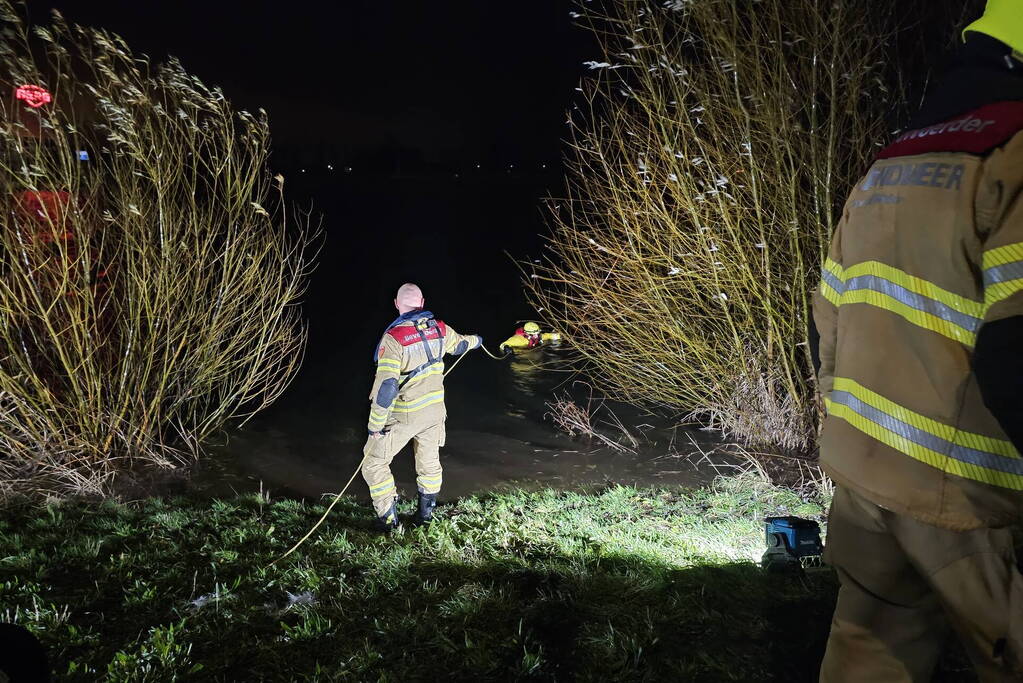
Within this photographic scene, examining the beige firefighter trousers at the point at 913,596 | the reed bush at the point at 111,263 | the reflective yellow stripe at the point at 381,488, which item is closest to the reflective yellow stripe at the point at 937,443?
the beige firefighter trousers at the point at 913,596

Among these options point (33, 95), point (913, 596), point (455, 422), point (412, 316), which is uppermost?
point (33, 95)

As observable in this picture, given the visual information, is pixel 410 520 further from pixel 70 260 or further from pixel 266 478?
pixel 70 260

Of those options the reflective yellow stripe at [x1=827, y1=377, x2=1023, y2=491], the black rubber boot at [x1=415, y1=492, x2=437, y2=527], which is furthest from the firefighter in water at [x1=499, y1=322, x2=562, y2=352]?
the reflective yellow stripe at [x1=827, y1=377, x2=1023, y2=491]

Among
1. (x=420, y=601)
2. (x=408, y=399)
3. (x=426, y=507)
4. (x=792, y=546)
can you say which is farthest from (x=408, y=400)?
(x=792, y=546)

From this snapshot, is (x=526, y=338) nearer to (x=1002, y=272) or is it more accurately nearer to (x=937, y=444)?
(x=937, y=444)

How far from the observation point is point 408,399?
502 centimetres

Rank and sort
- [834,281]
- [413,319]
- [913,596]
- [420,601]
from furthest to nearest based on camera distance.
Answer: [413,319] → [420,601] → [834,281] → [913,596]

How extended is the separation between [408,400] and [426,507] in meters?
0.92

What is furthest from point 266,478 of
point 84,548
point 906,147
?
point 906,147

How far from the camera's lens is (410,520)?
18.1 ft

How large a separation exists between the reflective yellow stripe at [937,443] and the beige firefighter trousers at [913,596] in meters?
0.15

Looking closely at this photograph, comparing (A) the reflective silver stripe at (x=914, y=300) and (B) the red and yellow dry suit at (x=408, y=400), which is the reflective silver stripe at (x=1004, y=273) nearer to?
(A) the reflective silver stripe at (x=914, y=300)

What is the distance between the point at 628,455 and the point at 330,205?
55571 millimetres

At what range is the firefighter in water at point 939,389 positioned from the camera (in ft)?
5.08
